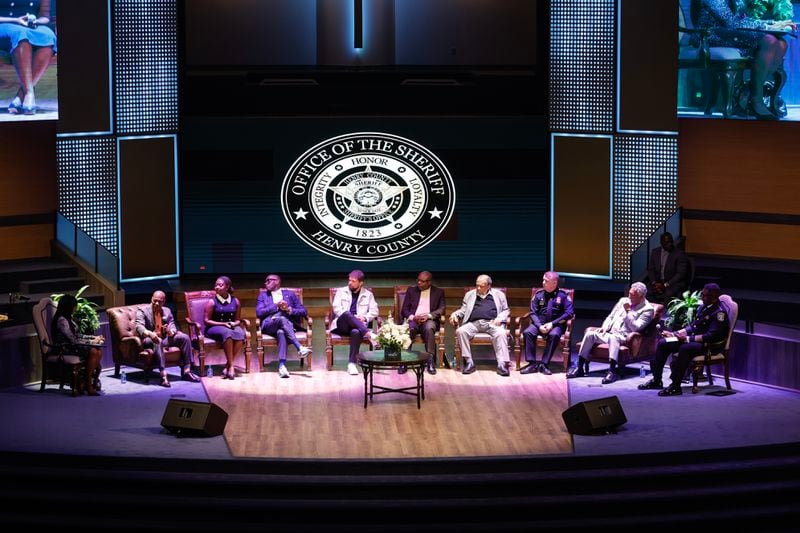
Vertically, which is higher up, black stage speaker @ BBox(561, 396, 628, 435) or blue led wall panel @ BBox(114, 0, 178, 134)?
blue led wall panel @ BBox(114, 0, 178, 134)

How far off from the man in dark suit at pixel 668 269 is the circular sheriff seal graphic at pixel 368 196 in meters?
2.90

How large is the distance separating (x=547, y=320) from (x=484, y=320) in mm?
584

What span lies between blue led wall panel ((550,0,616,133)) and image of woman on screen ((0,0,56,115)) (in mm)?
5356

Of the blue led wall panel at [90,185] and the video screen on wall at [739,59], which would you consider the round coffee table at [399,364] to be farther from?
the video screen on wall at [739,59]

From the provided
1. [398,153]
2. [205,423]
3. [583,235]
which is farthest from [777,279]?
[205,423]

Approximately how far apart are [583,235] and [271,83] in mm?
3812

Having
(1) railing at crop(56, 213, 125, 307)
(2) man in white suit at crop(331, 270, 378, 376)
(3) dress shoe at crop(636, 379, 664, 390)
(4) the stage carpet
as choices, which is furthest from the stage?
(1) railing at crop(56, 213, 125, 307)

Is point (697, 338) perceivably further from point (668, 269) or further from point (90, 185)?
point (90, 185)

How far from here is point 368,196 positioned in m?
15.1

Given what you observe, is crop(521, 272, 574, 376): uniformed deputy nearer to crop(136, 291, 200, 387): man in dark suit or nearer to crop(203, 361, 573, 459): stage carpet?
crop(203, 361, 573, 459): stage carpet

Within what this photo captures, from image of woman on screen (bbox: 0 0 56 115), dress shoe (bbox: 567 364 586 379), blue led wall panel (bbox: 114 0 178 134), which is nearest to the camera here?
dress shoe (bbox: 567 364 586 379)

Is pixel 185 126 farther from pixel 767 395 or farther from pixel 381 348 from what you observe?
pixel 767 395

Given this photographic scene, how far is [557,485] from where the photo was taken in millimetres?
9188

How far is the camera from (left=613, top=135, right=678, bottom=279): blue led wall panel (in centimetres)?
1461
